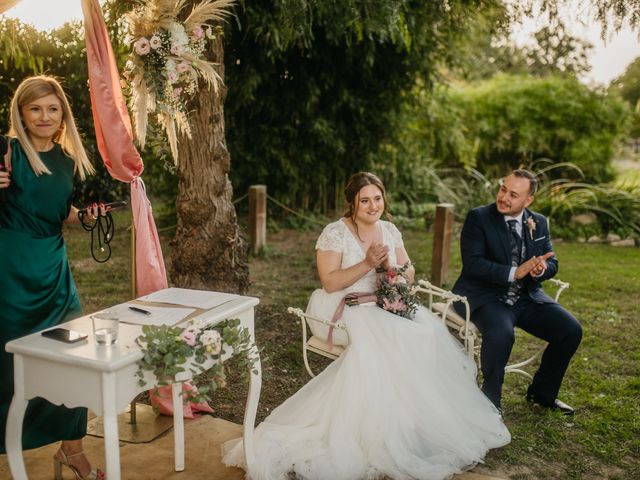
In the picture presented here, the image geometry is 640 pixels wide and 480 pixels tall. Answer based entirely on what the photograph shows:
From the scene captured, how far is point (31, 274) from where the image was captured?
9.77 feet

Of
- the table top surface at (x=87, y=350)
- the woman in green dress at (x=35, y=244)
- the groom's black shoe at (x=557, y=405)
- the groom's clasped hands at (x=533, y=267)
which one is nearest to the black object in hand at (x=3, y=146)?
the woman in green dress at (x=35, y=244)

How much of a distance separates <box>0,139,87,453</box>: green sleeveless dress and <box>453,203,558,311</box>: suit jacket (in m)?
2.42

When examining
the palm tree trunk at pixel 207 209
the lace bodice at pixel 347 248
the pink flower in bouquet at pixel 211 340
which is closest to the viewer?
the pink flower in bouquet at pixel 211 340

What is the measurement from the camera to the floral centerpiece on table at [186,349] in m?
2.49

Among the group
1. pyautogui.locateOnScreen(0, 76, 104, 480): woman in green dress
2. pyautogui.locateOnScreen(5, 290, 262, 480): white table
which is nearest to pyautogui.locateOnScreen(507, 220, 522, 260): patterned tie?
pyautogui.locateOnScreen(5, 290, 262, 480): white table

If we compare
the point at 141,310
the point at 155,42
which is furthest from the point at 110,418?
the point at 155,42

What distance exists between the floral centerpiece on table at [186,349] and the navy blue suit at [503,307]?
1.70 metres

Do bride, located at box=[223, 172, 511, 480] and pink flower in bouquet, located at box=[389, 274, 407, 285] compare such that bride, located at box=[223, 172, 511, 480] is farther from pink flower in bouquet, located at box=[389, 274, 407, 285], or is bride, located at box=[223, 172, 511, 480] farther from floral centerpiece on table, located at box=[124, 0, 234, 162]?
floral centerpiece on table, located at box=[124, 0, 234, 162]

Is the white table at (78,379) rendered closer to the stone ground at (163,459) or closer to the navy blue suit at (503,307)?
the stone ground at (163,459)

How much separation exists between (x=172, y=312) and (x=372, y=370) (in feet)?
3.67

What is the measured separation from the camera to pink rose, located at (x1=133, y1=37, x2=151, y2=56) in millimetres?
3436

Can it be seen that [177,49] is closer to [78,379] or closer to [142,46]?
[142,46]

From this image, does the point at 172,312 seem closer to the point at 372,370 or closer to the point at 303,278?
the point at 372,370

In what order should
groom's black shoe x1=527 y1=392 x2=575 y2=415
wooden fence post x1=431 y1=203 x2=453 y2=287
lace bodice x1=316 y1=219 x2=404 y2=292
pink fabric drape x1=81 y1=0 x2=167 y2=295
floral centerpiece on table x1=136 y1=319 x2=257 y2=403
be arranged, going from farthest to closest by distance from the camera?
1. wooden fence post x1=431 y1=203 x2=453 y2=287
2. groom's black shoe x1=527 y1=392 x2=575 y2=415
3. lace bodice x1=316 y1=219 x2=404 y2=292
4. pink fabric drape x1=81 y1=0 x2=167 y2=295
5. floral centerpiece on table x1=136 y1=319 x2=257 y2=403
